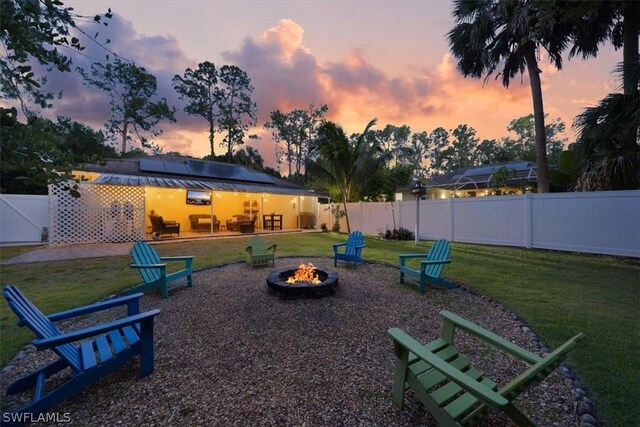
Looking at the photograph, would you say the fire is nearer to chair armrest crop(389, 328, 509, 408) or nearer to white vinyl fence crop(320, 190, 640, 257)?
chair armrest crop(389, 328, 509, 408)

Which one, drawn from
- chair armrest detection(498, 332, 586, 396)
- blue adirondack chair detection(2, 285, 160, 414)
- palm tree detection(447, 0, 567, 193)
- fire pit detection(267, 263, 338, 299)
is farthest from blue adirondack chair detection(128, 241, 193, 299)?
palm tree detection(447, 0, 567, 193)

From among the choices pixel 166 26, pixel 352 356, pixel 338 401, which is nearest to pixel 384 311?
pixel 352 356

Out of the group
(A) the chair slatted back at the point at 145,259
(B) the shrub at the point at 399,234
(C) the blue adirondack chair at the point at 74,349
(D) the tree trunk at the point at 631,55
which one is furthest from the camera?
(B) the shrub at the point at 399,234

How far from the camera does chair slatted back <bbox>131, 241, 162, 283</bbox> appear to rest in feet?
16.2

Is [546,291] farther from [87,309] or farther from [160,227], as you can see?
[160,227]

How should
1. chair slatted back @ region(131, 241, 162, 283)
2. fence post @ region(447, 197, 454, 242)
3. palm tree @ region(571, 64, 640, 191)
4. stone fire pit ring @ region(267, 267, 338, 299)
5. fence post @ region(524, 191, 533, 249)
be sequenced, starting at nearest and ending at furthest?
stone fire pit ring @ region(267, 267, 338, 299) < chair slatted back @ region(131, 241, 162, 283) < palm tree @ region(571, 64, 640, 191) < fence post @ region(524, 191, 533, 249) < fence post @ region(447, 197, 454, 242)

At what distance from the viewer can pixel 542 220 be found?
28.0ft

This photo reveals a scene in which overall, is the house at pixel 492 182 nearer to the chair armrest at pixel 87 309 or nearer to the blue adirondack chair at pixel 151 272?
the blue adirondack chair at pixel 151 272

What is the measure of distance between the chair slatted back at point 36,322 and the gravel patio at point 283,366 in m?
0.37

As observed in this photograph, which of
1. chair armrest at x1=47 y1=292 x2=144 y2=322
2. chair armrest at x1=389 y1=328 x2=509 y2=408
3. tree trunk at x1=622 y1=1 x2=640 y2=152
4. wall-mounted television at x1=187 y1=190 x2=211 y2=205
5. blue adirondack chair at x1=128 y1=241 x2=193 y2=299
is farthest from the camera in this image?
wall-mounted television at x1=187 y1=190 x2=211 y2=205

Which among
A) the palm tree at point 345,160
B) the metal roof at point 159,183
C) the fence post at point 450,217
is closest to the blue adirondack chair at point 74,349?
the metal roof at point 159,183

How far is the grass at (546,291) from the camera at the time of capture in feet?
8.87
